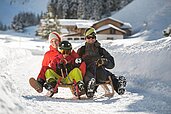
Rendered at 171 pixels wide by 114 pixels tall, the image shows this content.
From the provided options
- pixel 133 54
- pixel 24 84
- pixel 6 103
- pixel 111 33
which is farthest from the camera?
pixel 111 33

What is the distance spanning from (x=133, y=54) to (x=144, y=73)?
6.16 ft

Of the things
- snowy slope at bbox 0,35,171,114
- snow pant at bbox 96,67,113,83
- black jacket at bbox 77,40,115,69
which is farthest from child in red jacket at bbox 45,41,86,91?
snow pant at bbox 96,67,113,83

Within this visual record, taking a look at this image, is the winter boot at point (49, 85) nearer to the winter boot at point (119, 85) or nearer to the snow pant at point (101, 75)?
the snow pant at point (101, 75)

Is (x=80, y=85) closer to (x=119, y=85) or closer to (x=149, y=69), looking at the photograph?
(x=119, y=85)

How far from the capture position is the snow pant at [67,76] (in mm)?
6719

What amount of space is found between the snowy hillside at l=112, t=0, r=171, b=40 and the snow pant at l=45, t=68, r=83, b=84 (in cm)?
6423

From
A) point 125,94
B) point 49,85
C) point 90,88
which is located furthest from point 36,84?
point 125,94

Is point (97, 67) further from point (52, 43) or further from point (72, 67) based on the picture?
point (52, 43)

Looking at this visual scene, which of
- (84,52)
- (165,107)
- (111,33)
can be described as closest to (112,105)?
(165,107)

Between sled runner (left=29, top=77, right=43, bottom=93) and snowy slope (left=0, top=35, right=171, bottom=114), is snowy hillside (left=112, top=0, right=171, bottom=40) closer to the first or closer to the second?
snowy slope (left=0, top=35, right=171, bottom=114)

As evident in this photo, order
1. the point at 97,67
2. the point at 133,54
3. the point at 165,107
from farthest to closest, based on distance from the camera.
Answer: the point at 133,54 < the point at 97,67 < the point at 165,107

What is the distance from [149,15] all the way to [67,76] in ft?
281

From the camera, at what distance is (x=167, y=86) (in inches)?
297

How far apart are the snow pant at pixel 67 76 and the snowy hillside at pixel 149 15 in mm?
64231
